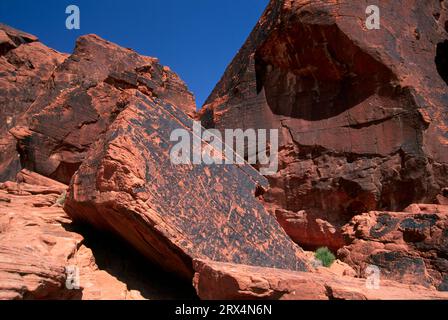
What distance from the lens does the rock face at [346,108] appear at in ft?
24.1

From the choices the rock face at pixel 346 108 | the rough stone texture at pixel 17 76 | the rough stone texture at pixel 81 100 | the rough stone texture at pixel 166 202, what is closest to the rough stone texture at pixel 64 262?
the rough stone texture at pixel 166 202

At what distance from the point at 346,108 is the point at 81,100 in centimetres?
608

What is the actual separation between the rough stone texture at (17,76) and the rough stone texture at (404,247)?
10521 millimetres

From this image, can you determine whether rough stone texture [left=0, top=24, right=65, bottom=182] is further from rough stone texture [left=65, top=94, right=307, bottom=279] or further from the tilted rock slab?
rough stone texture [left=65, top=94, right=307, bottom=279]

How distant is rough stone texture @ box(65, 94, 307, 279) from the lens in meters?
3.58

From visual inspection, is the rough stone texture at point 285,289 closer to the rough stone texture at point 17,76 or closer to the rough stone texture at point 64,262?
the rough stone texture at point 64,262

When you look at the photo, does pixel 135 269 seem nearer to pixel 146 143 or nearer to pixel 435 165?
pixel 146 143

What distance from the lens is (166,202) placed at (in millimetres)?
3691

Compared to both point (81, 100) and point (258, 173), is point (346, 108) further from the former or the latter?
point (81, 100)

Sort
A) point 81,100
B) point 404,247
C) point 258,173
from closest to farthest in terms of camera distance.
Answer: point 258,173, point 404,247, point 81,100

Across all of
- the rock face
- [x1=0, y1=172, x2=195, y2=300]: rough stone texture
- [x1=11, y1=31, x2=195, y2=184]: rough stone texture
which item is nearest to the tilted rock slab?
[x1=0, y1=172, x2=195, y2=300]: rough stone texture

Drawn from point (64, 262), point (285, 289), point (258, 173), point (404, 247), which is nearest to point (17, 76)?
point (258, 173)

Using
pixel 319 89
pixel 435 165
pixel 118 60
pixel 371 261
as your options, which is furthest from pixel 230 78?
pixel 371 261

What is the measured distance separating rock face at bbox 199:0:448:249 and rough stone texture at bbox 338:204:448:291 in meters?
1.89
